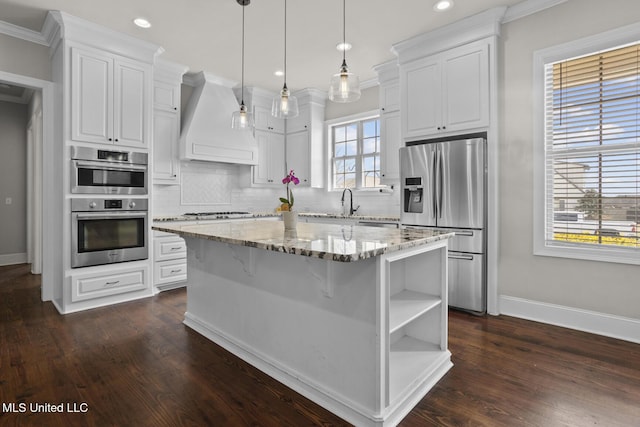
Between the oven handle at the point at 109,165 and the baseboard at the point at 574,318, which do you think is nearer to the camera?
the baseboard at the point at 574,318

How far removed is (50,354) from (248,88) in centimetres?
425

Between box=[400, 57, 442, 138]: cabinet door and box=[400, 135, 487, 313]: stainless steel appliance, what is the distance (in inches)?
9.4

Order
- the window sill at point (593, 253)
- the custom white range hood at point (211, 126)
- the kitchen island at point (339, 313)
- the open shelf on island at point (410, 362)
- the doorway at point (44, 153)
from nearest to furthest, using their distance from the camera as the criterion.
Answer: the kitchen island at point (339, 313), the open shelf on island at point (410, 362), the window sill at point (593, 253), the doorway at point (44, 153), the custom white range hood at point (211, 126)

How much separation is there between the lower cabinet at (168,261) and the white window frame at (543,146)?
3.84 m

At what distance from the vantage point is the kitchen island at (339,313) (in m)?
1.66

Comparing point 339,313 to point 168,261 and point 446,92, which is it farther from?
point 168,261

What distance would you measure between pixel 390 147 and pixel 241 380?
3.32m

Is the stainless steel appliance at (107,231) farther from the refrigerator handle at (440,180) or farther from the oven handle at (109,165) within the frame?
the refrigerator handle at (440,180)

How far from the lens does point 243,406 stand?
184 cm

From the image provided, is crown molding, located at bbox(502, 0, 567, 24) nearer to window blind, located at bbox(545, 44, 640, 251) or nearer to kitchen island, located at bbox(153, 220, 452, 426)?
window blind, located at bbox(545, 44, 640, 251)

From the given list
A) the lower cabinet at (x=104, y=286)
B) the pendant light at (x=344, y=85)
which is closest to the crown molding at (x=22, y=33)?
the lower cabinet at (x=104, y=286)

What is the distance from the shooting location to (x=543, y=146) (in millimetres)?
3045

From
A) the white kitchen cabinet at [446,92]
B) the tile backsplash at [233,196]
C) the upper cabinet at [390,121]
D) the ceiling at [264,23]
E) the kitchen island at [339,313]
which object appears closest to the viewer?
the kitchen island at [339,313]

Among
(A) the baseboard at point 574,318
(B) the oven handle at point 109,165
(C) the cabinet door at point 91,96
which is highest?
(C) the cabinet door at point 91,96
